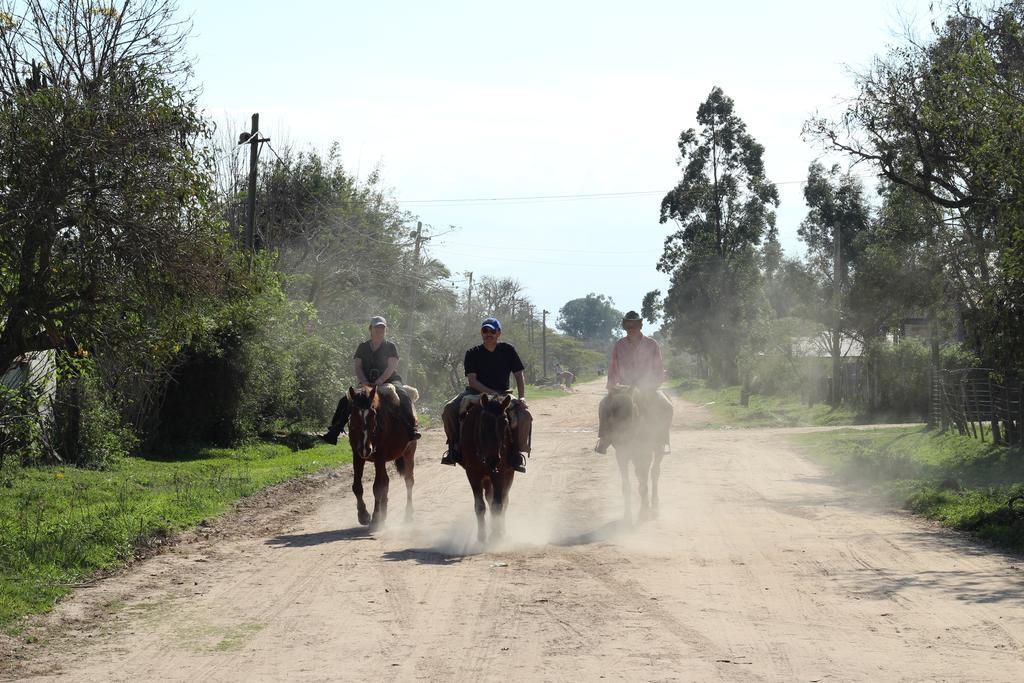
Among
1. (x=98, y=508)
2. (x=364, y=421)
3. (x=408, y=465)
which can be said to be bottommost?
(x=98, y=508)

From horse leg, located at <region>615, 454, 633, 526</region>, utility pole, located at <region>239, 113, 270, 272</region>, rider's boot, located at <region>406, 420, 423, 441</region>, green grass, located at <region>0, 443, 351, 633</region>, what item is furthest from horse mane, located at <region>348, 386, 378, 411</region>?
utility pole, located at <region>239, 113, 270, 272</region>

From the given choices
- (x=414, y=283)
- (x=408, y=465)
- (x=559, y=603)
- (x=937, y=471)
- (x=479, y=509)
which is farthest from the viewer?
(x=414, y=283)

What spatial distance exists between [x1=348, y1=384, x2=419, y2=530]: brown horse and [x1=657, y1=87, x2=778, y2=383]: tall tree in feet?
165

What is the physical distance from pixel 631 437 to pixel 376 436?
10.9 feet

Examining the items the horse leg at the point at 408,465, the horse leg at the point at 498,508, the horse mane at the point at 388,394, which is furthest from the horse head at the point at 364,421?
the horse leg at the point at 498,508

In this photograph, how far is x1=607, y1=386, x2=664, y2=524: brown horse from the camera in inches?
541

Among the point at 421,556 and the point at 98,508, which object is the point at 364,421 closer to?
the point at 421,556

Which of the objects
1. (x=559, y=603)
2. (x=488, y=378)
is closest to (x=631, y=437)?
(x=488, y=378)

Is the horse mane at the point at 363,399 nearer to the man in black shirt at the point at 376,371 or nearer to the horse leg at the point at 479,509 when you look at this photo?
the man in black shirt at the point at 376,371

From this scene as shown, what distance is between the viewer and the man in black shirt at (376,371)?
1338 cm

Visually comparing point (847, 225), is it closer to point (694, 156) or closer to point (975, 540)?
point (694, 156)

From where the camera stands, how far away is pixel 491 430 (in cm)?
1202

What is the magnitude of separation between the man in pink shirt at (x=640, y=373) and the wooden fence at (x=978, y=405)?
8133 millimetres

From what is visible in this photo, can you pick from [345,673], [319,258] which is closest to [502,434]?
[345,673]
